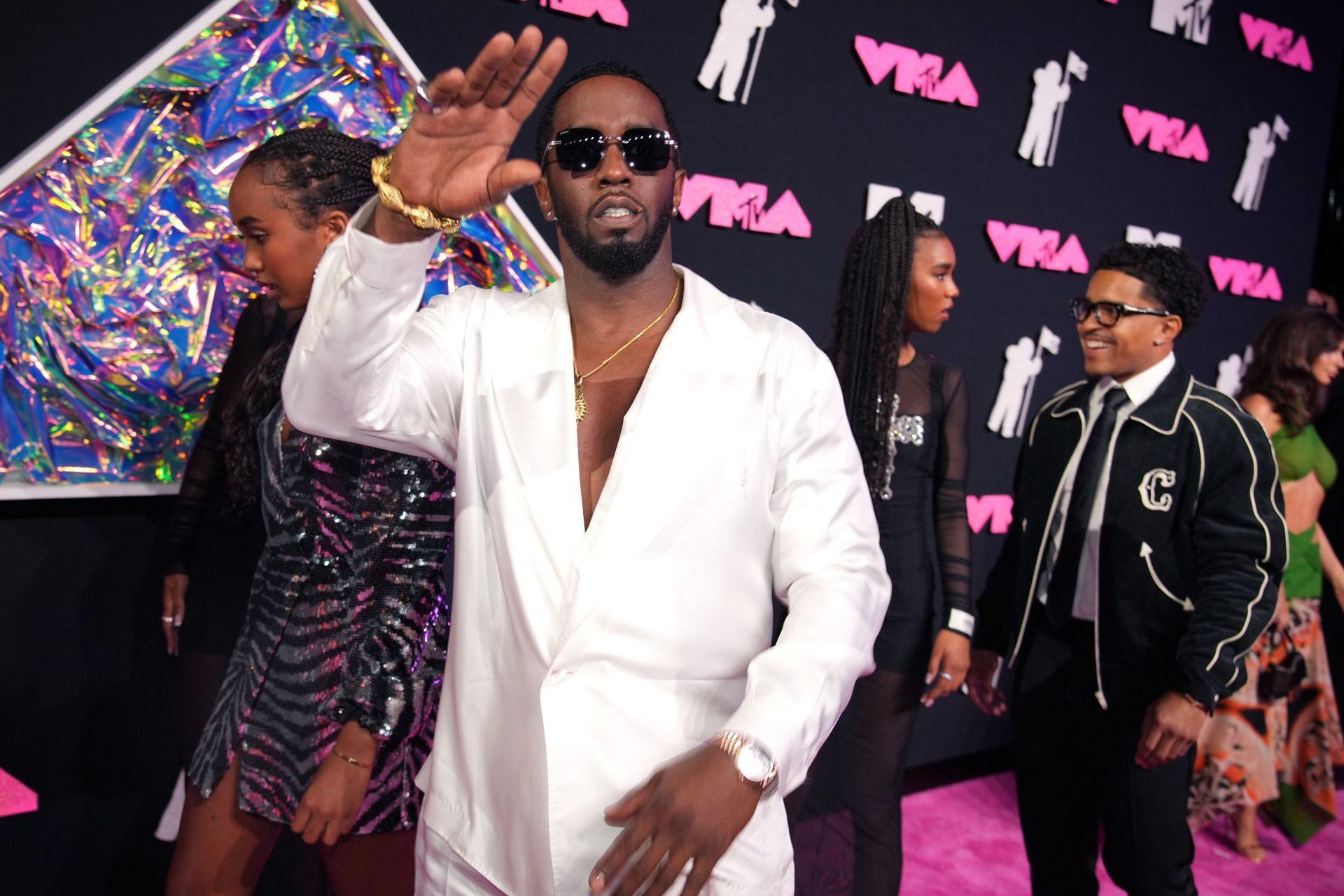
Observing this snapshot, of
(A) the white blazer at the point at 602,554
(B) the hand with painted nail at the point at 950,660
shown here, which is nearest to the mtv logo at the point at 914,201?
(B) the hand with painted nail at the point at 950,660

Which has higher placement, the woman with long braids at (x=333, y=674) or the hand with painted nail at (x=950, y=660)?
the woman with long braids at (x=333, y=674)

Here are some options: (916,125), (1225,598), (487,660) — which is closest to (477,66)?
(487,660)

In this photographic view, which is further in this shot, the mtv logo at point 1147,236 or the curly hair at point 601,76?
the mtv logo at point 1147,236

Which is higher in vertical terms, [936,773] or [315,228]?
[315,228]

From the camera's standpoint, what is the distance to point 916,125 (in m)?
4.26

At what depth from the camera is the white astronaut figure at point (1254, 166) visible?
17.8ft

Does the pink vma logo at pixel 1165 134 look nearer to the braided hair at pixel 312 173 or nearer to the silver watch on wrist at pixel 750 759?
the braided hair at pixel 312 173

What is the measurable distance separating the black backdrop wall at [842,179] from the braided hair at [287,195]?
799mm

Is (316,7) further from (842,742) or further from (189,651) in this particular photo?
(842,742)

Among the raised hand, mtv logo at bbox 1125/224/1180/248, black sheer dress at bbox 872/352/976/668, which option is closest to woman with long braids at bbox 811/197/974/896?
black sheer dress at bbox 872/352/976/668

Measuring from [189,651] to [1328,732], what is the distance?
13.7 feet

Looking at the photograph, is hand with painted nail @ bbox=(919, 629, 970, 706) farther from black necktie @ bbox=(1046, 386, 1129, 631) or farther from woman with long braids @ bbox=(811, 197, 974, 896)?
black necktie @ bbox=(1046, 386, 1129, 631)

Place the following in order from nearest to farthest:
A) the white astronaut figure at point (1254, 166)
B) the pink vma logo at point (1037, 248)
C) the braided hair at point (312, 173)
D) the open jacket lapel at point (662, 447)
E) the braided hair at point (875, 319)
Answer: the open jacket lapel at point (662, 447)
the braided hair at point (312, 173)
the braided hair at point (875, 319)
the pink vma logo at point (1037, 248)
the white astronaut figure at point (1254, 166)

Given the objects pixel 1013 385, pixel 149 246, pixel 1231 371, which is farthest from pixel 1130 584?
pixel 1231 371
